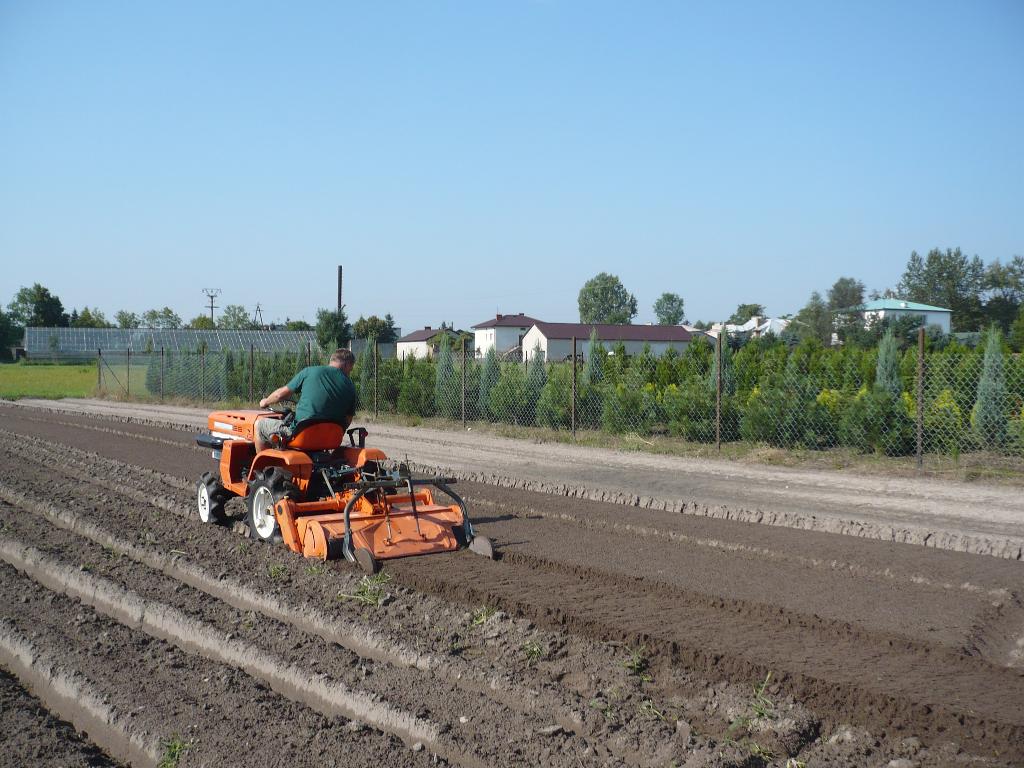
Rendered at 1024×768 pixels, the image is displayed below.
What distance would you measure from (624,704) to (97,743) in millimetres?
2490

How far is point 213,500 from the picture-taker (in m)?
8.80

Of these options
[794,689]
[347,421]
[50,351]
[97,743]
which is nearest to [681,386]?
[347,421]

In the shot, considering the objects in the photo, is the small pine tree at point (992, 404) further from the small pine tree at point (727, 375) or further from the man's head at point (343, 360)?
the man's head at point (343, 360)

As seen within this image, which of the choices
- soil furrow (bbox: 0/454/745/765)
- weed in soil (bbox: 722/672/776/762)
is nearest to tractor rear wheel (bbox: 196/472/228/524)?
soil furrow (bbox: 0/454/745/765)

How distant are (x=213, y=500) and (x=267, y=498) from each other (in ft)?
3.80

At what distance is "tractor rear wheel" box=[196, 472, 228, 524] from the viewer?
8.82 metres

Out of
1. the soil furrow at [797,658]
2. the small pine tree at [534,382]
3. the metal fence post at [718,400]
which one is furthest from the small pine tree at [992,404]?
the soil furrow at [797,658]

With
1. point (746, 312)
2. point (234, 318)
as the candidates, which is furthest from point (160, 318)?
point (746, 312)

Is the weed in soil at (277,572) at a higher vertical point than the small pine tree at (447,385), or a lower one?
lower

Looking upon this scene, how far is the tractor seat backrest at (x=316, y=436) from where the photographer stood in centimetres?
790

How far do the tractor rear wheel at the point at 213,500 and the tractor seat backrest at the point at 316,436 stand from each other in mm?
1247

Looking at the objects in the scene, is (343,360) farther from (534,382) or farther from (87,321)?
(87,321)

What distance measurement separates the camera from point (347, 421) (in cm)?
809

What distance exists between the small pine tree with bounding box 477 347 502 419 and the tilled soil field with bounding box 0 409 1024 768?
37.1 ft
